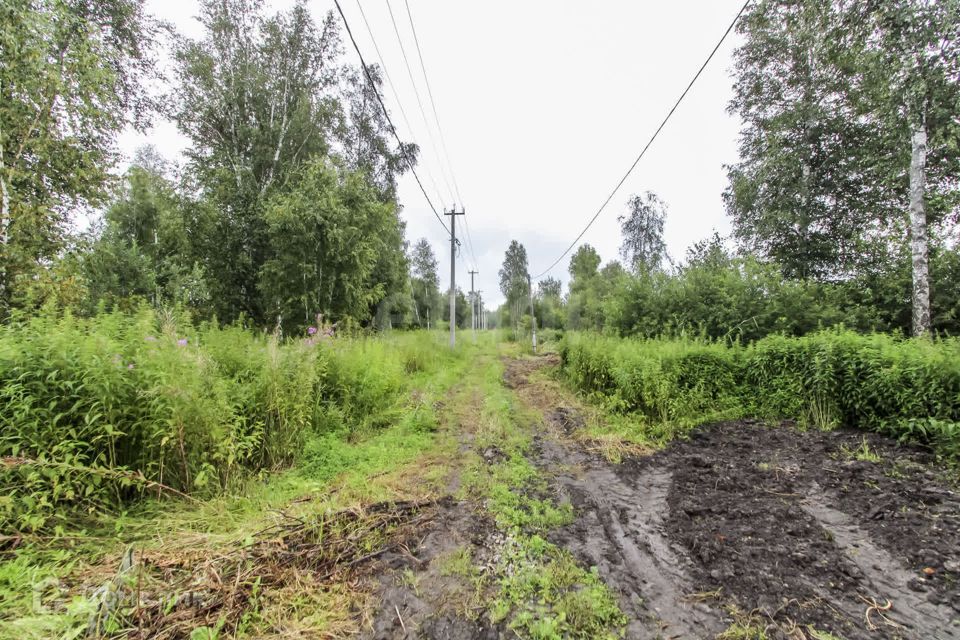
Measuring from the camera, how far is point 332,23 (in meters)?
12.2

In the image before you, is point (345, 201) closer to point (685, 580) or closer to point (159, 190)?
point (159, 190)

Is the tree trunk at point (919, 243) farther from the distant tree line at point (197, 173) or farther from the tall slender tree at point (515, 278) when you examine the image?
the tall slender tree at point (515, 278)

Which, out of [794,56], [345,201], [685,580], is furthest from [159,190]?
[794,56]

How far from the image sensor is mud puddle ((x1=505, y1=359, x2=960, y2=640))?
1.81 meters

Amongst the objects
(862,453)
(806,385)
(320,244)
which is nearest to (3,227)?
(320,244)

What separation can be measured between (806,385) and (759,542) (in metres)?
3.71

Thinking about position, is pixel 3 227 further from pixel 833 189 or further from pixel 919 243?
pixel 833 189

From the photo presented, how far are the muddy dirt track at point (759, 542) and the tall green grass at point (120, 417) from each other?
2.05m

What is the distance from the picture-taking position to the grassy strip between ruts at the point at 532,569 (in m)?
1.78

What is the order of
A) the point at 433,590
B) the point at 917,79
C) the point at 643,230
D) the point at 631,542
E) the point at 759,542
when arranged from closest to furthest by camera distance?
the point at 433,590
the point at 759,542
the point at 631,542
the point at 917,79
the point at 643,230

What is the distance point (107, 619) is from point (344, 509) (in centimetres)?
136

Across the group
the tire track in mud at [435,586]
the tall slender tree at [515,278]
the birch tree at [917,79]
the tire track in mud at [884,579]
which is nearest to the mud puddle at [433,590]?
the tire track in mud at [435,586]

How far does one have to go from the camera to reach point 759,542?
242 centimetres

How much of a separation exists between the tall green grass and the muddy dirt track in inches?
80.7
